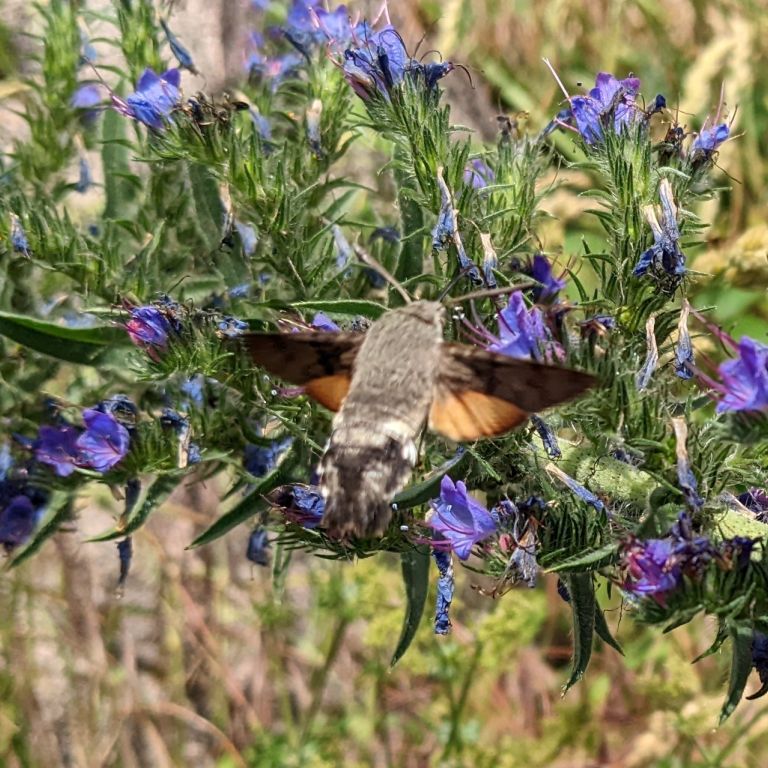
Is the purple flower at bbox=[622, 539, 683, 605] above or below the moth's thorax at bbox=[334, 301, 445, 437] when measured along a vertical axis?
below

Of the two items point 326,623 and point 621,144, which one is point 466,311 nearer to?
point 621,144

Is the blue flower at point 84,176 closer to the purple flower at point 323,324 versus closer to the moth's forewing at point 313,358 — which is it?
the purple flower at point 323,324

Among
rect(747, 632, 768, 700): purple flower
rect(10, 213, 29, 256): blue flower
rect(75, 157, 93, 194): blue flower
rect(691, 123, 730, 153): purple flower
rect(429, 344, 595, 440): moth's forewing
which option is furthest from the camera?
rect(75, 157, 93, 194): blue flower

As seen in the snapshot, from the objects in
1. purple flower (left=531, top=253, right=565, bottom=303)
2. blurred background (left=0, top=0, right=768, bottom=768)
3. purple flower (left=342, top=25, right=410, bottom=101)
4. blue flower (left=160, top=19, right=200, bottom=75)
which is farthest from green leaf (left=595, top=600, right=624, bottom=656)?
blue flower (left=160, top=19, right=200, bottom=75)

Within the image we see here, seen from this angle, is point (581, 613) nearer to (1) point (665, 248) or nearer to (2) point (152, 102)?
(1) point (665, 248)

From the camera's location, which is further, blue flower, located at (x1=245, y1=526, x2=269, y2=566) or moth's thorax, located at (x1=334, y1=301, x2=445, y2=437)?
blue flower, located at (x1=245, y1=526, x2=269, y2=566)

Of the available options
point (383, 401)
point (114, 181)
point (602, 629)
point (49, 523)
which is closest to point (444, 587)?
point (602, 629)

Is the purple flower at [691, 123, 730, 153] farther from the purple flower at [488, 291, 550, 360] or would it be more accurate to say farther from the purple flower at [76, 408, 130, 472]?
the purple flower at [76, 408, 130, 472]
